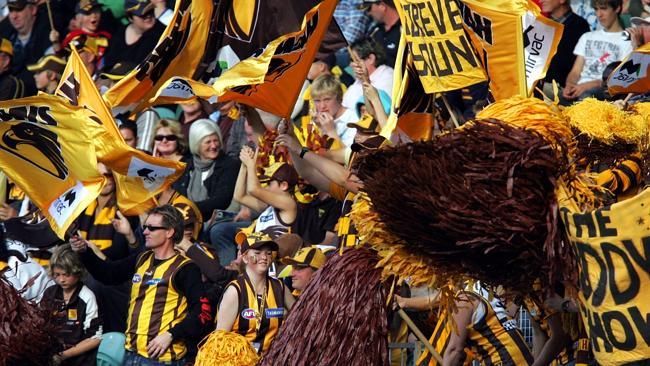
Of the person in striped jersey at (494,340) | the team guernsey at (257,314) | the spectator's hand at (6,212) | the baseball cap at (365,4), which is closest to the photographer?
the person in striped jersey at (494,340)

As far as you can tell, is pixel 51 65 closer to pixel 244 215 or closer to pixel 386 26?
pixel 386 26

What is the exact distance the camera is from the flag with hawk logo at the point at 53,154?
8.45 meters

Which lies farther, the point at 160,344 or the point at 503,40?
the point at 160,344

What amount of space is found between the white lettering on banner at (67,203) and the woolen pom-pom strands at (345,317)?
8.20 feet

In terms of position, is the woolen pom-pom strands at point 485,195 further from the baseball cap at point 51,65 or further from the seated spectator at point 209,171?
the baseball cap at point 51,65

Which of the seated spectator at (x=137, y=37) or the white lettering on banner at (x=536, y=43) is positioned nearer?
the white lettering on banner at (x=536, y=43)

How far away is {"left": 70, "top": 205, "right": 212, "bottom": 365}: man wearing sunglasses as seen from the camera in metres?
9.38

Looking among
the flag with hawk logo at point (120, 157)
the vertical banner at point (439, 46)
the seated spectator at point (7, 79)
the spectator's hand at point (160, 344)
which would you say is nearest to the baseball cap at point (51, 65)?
the seated spectator at point (7, 79)

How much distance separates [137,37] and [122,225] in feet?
11.1

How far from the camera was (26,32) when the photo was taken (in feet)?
50.3

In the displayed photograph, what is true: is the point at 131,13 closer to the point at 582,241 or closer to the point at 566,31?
the point at 566,31

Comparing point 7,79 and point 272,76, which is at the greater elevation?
point 272,76

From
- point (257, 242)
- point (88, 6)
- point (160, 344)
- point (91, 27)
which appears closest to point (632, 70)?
point (257, 242)

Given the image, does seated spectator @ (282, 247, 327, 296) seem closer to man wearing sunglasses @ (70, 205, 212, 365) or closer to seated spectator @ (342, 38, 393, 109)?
man wearing sunglasses @ (70, 205, 212, 365)
